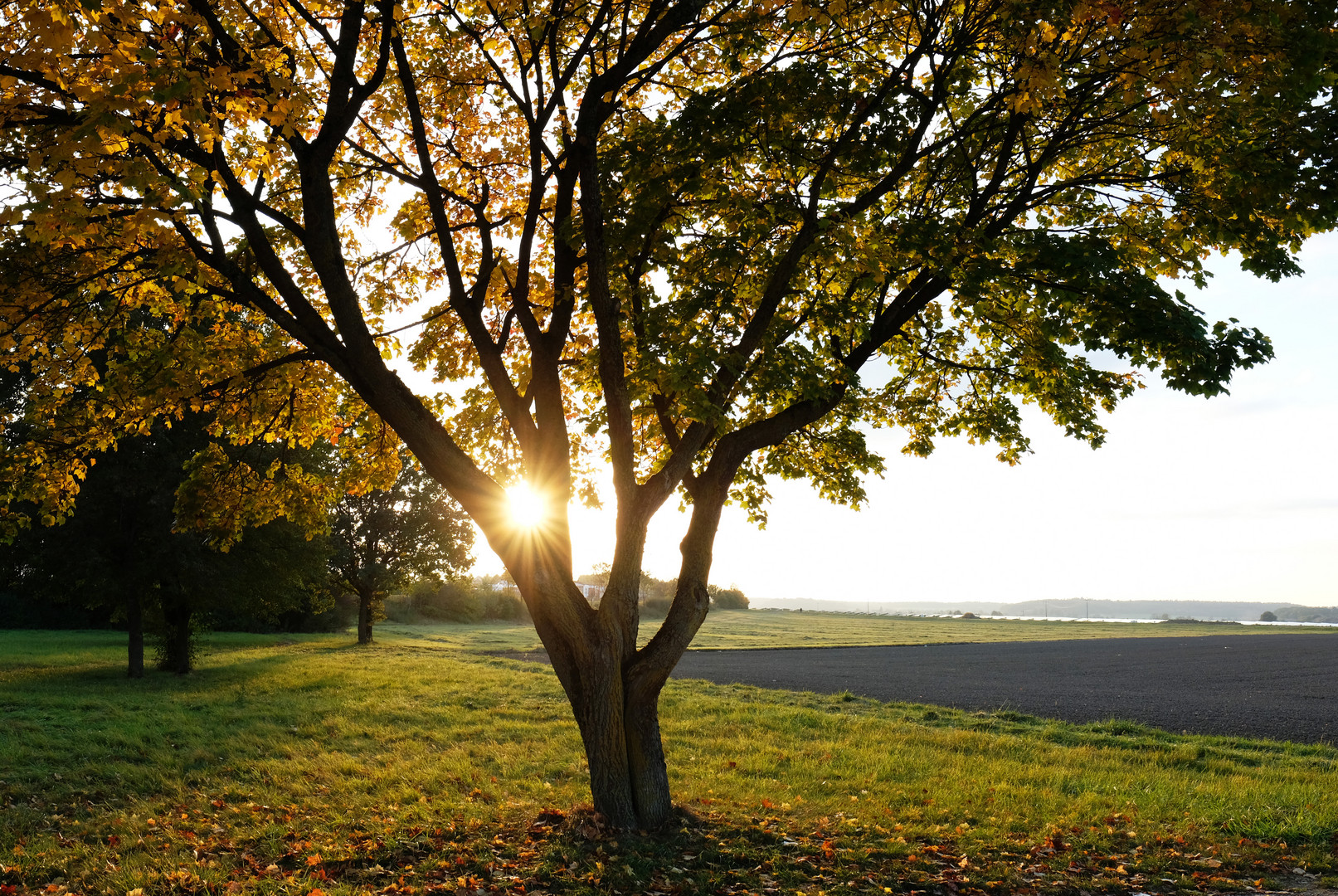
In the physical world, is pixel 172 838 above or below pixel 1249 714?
above

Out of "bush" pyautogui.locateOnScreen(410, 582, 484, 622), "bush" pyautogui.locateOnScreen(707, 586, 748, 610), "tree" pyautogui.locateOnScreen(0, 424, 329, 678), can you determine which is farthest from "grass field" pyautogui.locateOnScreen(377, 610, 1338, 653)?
"bush" pyautogui.locateOnScreen(707, 586, 748, 610)

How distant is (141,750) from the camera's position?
12258mm

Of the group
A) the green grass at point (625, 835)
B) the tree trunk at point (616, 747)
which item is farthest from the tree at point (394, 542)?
the tree trunk at point (616, 747)

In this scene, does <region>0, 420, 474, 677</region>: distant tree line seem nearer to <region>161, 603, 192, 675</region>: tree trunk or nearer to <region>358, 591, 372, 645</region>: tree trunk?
<region>161, 603, 192, 675</region>: tree trunk

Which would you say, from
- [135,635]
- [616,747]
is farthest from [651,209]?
[135,635]

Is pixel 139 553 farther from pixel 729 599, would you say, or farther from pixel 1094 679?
pixel 729 599

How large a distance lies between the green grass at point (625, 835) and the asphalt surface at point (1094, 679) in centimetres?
285

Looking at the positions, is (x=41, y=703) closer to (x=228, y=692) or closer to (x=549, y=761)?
(x=228, y=692)

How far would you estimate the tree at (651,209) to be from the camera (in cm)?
664

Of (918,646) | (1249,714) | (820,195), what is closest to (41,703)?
(820,195)

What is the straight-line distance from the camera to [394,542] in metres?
38.0

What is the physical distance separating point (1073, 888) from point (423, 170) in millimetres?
9581

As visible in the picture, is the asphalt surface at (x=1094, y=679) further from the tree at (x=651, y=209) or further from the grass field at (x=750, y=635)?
the tree at (x=651, y=209)

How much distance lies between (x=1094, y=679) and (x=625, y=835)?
22996mm
